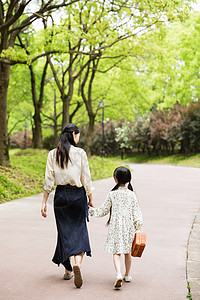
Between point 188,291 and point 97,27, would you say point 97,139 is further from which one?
point 188,291

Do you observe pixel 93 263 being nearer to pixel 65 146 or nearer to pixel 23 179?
pixel 65 146

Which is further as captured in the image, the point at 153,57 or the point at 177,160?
the point at 177,160

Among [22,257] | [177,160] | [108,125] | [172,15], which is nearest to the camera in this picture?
[22,257]

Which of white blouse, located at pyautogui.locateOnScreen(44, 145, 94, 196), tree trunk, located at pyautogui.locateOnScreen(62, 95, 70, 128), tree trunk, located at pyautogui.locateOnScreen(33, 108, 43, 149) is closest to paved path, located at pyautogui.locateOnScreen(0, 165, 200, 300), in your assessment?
white blouse, located at pyautogui.locateOnScreen(44, 145, 94, 196)

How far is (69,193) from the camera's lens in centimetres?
457

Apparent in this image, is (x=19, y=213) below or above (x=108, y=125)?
below

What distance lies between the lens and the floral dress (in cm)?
447

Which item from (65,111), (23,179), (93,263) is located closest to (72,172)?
(93,263)

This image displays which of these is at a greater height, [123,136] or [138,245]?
[123,136]

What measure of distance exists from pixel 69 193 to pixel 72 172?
23 centimetres

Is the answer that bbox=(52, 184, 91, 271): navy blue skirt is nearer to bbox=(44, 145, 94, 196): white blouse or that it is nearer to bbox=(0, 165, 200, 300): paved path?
bbox=(44, 145, 94, 196): white blouse

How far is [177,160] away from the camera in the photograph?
41.7 meters

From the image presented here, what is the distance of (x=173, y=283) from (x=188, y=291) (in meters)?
0.29

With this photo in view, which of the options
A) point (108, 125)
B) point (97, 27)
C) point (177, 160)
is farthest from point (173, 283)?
point (108, 125)
